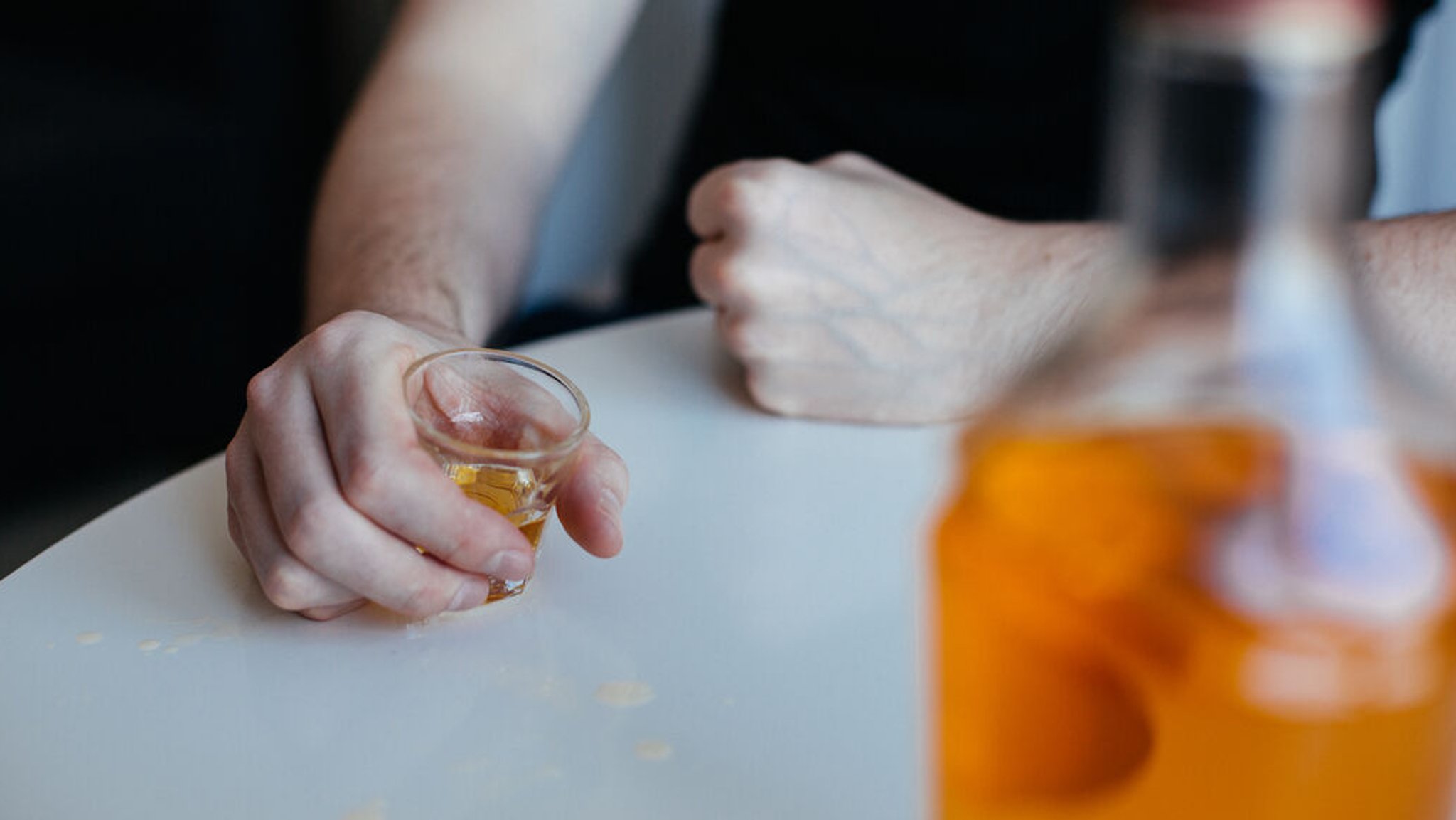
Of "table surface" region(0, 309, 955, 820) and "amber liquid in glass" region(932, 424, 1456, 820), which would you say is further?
"table surface" region(0, 309, 955, 820)

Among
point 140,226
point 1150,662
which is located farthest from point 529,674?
point 140,226

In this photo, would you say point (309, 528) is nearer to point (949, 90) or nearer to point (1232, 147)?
point (1232, 147)

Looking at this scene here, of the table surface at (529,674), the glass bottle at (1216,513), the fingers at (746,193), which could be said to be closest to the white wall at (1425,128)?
the fingers at (746,193)

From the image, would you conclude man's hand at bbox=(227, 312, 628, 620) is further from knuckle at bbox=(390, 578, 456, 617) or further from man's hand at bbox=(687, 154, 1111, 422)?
man's hand at bbox=(687, 154, 1111, 422)

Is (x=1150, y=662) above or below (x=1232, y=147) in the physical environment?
below

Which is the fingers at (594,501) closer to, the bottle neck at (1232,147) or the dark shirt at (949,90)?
the bottle neck at (1232,147)

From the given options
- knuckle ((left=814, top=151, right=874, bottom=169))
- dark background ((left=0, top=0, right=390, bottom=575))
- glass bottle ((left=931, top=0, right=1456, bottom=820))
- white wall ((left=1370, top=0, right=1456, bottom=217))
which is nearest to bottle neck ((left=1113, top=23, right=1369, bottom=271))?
glass bottle ((left=931, top=0, right=1456, bottom=820))

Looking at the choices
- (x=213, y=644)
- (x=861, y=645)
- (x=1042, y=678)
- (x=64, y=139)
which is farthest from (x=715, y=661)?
(x=64, y=139)
